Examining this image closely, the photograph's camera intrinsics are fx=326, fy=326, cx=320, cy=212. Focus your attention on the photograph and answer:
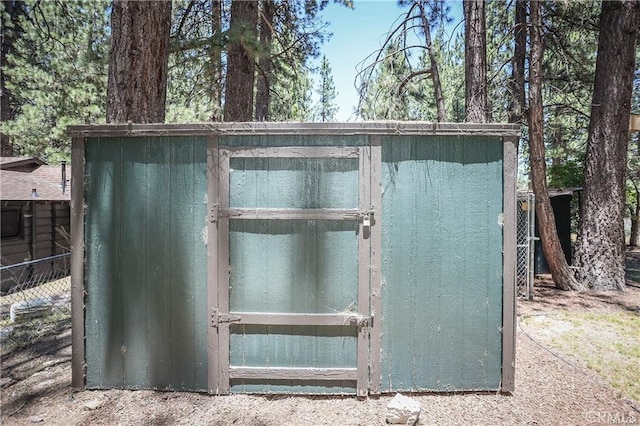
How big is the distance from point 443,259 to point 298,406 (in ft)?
5.41

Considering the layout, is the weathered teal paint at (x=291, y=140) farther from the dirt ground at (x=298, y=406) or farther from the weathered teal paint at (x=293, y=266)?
the dirt ground at (x=298, y=406)

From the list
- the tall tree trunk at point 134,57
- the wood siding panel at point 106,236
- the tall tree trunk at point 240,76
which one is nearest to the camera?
the wood siding panel at point 106,236

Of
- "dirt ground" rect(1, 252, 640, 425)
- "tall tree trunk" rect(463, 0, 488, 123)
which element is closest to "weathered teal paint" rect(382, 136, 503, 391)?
"dirt ground" rect(1, 252, 640, 425)

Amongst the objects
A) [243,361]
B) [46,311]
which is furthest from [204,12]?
[243,361]

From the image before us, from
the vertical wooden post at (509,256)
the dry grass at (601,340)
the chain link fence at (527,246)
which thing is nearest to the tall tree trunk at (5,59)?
the vertical wooden post at (509,256)

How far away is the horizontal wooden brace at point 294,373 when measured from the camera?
266 centimetres

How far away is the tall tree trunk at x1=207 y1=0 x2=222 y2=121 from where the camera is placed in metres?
4.55

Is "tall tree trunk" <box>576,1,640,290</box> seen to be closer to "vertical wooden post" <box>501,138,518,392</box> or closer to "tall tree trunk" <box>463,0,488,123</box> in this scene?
"tall tree trunk" <box>463,0,488,123</box>

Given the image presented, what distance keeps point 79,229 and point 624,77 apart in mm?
8603

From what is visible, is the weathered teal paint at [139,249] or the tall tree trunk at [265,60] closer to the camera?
the weathered teal paint at [139,249]

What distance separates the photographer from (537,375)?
9.85ft

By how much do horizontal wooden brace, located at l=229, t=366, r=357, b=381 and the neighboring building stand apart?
25.0ft

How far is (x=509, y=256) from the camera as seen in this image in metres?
2.66

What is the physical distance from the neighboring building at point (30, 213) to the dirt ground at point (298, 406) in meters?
6.55
